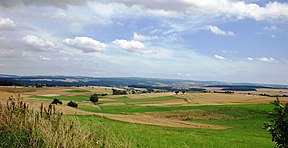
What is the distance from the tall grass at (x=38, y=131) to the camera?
336 inches

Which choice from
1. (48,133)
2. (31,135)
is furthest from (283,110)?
(31,135)

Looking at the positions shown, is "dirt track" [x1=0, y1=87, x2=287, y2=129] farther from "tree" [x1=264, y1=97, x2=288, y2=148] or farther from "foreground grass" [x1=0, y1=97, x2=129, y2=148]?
"tree" [x1=264, y1=97, x2=288, y2=148]

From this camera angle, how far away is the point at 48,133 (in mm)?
9219

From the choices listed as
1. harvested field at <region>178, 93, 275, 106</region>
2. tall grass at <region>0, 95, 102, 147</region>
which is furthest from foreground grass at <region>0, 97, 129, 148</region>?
harvested field at <region>178, 93, 275, 106</region>

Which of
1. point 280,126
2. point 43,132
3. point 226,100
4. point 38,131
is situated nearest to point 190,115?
point 226,100

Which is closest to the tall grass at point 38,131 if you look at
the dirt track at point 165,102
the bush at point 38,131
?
the bush at point 38,131

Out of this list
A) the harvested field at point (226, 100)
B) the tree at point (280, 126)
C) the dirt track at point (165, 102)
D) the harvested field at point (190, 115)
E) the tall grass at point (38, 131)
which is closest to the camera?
the tree at point (280, 126)

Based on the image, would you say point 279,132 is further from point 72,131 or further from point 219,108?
point 219,108

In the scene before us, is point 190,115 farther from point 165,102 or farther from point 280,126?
point 280,126

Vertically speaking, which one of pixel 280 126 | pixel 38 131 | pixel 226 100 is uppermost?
pixel 280 126

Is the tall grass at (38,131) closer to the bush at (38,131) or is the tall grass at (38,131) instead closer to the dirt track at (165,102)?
the bush at (38,131)

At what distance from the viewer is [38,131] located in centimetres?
962

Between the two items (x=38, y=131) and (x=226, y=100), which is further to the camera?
(x=226, y=100)

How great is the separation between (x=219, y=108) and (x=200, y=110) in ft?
14.6
